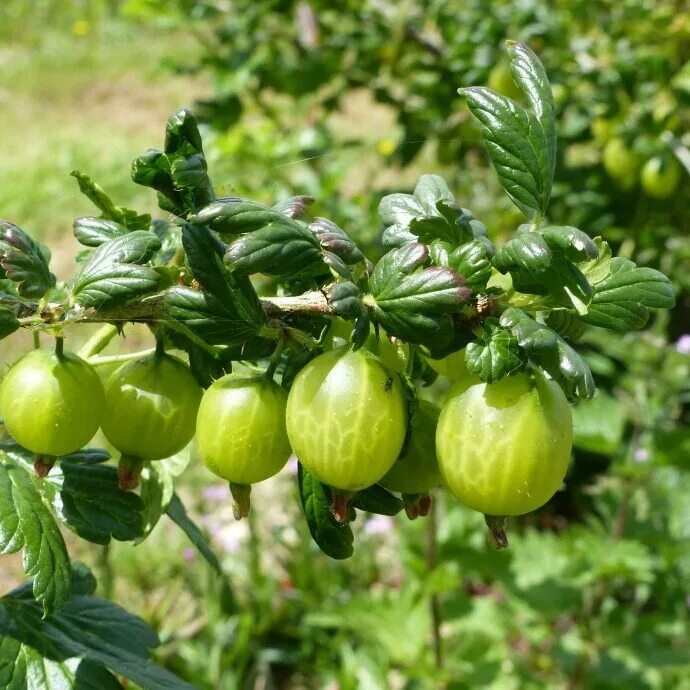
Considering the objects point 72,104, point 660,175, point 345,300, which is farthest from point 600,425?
point 72,104

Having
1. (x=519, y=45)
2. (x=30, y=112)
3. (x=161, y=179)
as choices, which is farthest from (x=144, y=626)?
(x=30, y=112)

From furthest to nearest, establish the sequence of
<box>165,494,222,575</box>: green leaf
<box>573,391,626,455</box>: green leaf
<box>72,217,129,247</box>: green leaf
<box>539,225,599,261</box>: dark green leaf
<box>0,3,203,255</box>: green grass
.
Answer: <box>0,3,203,255</box>: green grass < <box>573,391,626,455</box>: green leaf < <box>165,494,222,575</box>: green leaf < <box>72,217,129,247</box>: green leaf < <box>539,225,599,261</box>: dark green leaf

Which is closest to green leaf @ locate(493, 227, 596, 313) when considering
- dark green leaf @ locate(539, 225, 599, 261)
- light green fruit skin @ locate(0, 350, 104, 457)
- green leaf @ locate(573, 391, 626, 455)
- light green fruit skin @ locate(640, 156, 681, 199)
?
dark green leaf @ locate(539, 225, 599, 261)

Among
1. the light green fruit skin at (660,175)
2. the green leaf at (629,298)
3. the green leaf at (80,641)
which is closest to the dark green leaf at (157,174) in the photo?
the green leaf at (629,298)

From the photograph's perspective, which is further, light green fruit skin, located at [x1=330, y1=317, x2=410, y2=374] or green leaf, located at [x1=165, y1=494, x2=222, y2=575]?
green leaf, located at [x1=165, y1=494, x2=222, y2=575]

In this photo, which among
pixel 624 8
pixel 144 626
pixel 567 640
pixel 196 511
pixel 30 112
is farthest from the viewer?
pixel 30 112

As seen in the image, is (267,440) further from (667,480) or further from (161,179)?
(667,480)

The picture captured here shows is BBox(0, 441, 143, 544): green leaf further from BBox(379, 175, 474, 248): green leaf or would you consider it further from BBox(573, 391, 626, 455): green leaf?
BBox(573, 391, 626, 455): green leaf
